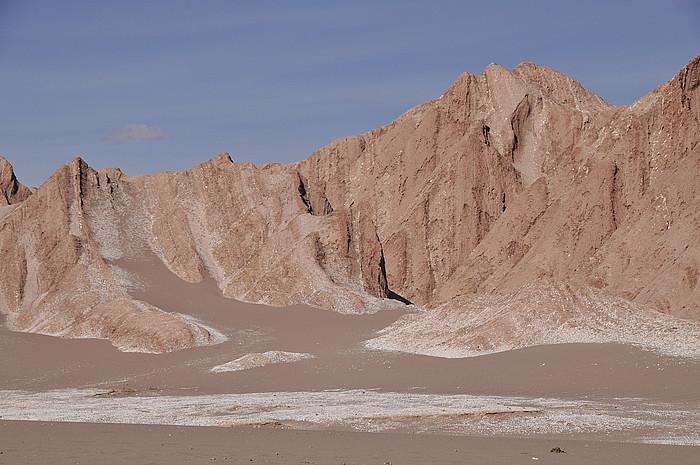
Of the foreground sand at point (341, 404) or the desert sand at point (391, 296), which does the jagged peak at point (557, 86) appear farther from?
the foreground sand at point (341, 404)

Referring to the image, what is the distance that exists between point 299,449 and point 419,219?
57.3 metres

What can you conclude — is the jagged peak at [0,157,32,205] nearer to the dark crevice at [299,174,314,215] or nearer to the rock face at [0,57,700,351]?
the rock face at [0,57,700,351]

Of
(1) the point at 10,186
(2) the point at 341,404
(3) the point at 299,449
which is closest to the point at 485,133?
(1) the point at 10,186

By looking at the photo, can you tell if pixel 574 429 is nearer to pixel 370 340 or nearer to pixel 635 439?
pixel 635 439

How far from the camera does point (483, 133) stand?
75.8 meters

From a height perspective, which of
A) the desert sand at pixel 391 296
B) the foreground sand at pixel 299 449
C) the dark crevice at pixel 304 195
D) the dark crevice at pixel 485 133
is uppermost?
the dark crevice at pixel 485 133

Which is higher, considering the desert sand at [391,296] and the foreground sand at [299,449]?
the desert sand at [391,296]

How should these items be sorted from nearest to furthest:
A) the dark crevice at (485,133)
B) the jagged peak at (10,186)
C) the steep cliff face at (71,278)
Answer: the steep cliff face at (71,278), the dark crevice at (485,133), the jagged peak at (10,186)

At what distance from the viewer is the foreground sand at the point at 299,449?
1516 centimetres

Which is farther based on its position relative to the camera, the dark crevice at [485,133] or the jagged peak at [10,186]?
the jagged peak at [10,186]

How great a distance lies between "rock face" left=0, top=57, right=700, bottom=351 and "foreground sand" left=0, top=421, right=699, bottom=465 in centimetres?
2654

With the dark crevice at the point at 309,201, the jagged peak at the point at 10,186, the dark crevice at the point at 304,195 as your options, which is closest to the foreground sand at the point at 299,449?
the dark crevice at the point at 309,201

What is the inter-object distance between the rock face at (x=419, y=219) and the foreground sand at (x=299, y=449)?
2654 cm

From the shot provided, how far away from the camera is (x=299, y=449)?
647 inches
